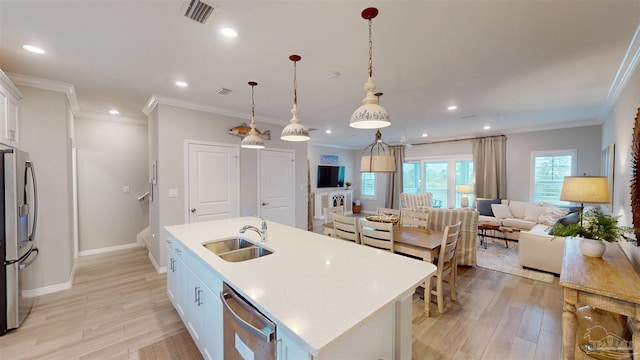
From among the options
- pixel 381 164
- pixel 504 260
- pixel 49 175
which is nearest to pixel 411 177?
pixel 504 260

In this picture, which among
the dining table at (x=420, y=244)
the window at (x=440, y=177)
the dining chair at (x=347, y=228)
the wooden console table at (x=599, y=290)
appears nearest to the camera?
the wooden console table at (x=599, y=290)

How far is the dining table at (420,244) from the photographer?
8.68 feet

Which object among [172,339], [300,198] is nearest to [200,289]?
[172,339]

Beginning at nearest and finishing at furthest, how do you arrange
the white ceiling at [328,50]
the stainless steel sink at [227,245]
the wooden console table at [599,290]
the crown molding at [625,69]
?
the wooden console table at [599,290] < the white ceiling at [328,50] < the crown molding at [625,69] < the stainless steel sink at [227,245]

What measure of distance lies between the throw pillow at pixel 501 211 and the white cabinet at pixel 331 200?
182 inches

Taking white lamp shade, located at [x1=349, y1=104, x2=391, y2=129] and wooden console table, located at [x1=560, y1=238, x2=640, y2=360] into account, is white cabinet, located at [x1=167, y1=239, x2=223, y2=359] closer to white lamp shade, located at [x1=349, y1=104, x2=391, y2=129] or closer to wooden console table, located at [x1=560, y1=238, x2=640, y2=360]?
white lamp shade, located at [x1=349, y1=104, x2=391, y2=129]

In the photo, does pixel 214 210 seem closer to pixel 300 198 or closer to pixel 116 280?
pixel 116 280

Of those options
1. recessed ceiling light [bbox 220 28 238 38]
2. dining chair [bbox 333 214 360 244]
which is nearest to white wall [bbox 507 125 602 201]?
dining chair [bbox 333 214 360 244]

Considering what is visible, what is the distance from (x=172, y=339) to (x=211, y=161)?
264 cm

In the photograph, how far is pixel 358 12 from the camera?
1.76m

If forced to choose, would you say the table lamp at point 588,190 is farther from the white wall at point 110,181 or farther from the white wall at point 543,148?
the white wall at point 110,181

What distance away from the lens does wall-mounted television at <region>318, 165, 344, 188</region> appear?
28.7 ft

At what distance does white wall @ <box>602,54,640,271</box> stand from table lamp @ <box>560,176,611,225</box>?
41cm

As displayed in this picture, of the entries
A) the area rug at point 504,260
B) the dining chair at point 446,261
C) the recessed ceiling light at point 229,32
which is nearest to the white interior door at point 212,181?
the recessed ceiling light at point 229,32
